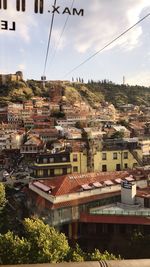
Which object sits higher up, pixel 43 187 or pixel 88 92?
pixel 88 92

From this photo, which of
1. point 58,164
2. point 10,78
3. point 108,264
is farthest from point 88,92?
point 108,264

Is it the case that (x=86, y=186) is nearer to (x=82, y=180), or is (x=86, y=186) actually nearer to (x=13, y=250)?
(x=82, y=180)

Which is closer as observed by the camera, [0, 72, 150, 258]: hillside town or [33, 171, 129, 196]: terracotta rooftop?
[0, 72, 150, 258]: hillside town

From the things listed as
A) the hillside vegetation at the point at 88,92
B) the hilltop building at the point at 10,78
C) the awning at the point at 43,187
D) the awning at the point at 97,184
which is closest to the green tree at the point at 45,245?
the awning at the point at 43,187

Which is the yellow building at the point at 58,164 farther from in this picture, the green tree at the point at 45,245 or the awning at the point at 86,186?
the green tree at the point at 45,245

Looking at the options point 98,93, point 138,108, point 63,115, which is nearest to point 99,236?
point 63,115

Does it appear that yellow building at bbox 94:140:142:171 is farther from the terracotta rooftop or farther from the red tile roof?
the red tile roof

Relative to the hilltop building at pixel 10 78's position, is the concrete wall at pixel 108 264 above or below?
below

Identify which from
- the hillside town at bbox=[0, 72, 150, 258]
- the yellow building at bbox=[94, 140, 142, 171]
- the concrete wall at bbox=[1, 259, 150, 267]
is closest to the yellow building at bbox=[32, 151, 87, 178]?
the hillside town at bbox=[0, 72, 150, 258]

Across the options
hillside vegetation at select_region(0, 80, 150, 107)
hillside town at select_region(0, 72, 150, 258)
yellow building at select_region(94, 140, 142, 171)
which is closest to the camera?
hillside town at select_region(0, 72, 150, 258)
